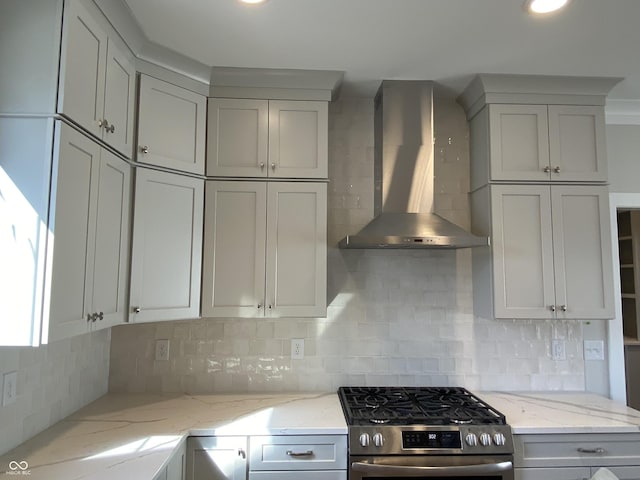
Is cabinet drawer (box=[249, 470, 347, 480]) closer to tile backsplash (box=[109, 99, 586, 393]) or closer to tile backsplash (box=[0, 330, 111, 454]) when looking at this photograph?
tile backsplash (box=[109, 99, 586, 393])

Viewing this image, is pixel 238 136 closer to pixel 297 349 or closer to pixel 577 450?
pixel 297 349

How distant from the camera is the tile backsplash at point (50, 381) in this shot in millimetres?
1582

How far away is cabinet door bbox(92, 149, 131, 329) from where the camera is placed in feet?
5.57

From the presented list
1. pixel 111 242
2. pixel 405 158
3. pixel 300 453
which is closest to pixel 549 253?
pixel 405 158

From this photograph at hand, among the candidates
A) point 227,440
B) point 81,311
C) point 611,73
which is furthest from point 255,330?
point 611,73

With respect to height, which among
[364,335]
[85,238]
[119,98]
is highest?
[119,98]

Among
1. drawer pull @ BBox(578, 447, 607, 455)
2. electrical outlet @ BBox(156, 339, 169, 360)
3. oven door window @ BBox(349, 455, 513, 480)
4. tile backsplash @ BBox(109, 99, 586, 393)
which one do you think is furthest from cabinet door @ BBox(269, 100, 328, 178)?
drawer pull @ BBox(578, 447, 607, 455)

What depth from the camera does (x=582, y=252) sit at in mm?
2301

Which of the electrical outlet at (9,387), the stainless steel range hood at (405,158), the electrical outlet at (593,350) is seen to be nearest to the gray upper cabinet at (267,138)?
the stainless steel range hood at (405,158)

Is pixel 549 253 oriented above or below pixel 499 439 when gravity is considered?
above

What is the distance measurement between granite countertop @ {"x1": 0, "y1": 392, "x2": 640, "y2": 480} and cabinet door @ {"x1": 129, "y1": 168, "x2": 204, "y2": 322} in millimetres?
490

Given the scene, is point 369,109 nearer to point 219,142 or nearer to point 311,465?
point 219,142

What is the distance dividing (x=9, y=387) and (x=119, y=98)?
4.14 feet

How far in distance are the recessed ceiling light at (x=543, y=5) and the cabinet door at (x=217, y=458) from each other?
2.19 m
